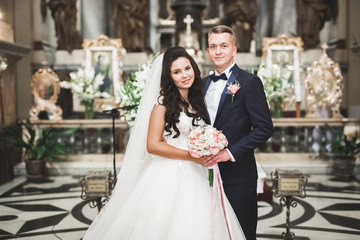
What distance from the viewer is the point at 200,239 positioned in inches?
126

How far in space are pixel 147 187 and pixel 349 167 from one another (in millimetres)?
6006

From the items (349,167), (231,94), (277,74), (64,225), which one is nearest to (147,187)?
(231,94)

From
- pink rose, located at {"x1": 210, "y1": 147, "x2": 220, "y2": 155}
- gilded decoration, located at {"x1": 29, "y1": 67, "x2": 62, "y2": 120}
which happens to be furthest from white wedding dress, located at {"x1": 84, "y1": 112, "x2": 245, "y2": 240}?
gilded decoration, located at {"x1": 29, "y1": 67, "x2": 62, "y2": 120}

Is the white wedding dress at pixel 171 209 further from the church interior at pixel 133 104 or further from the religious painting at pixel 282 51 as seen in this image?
the religious painting at pixel 282 51

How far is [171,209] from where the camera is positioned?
11.0 feet

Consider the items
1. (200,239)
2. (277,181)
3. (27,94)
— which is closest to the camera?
(200,239)

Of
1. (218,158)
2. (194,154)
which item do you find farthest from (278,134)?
(194,154)

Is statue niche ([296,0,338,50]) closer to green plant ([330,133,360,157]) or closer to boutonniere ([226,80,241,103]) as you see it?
green plant ([330,133,360,157])

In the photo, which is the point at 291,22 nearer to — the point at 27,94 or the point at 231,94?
the point at 27,94

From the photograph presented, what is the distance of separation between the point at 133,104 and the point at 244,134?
2.40 metres

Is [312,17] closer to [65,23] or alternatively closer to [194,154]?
[65,23]

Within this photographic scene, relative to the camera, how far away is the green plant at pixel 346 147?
27.3ft

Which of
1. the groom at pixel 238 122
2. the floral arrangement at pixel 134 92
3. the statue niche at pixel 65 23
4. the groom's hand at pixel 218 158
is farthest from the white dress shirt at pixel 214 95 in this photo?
the statue niche at pixel 65 23

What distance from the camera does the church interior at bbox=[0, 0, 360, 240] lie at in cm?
573
